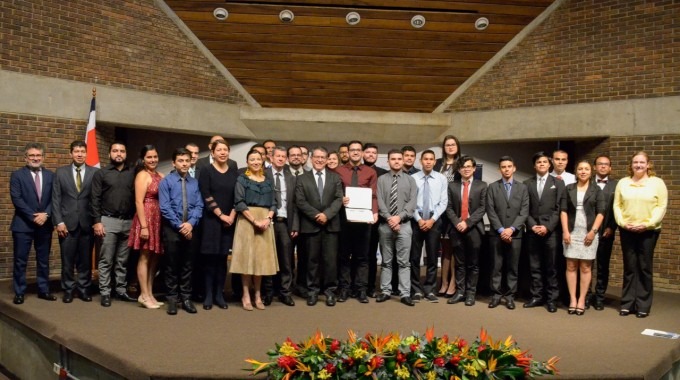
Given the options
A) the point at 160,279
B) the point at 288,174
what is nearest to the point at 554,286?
the point at 288,174

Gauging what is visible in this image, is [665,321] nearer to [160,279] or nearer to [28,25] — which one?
[160,279]

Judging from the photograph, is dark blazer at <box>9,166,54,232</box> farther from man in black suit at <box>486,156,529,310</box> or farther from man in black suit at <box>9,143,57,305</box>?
man in black suit at <box>486,156,529,310</box>

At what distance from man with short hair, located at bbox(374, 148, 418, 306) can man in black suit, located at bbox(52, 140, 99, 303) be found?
2.94 meters

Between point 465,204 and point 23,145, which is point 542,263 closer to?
point 465,204

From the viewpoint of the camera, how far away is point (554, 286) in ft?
19.5

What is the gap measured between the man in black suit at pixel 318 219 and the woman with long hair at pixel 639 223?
2757 millimetres

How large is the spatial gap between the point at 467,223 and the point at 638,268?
1.68 m

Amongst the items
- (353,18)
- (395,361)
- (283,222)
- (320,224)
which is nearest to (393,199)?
(320,224)

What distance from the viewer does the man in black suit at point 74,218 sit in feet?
18.8

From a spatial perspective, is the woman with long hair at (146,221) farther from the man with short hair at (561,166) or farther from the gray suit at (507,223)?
the man with short hair at (561,166)

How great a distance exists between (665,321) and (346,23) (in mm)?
5584

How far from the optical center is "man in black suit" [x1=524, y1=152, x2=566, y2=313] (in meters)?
5.89

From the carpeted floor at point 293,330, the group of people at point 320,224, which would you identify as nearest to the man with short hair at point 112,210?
the group of people at point 320,224

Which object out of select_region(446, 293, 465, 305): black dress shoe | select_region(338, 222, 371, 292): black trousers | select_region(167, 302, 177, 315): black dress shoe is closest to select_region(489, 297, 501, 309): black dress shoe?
select_region(446, 293, 465, 305): black dress shoe
